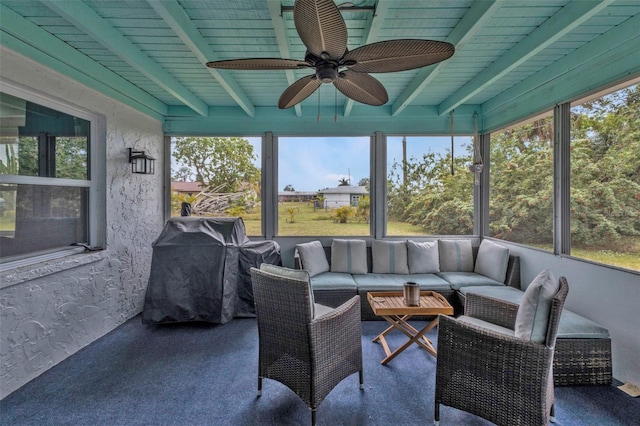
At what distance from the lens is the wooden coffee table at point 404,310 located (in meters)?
2.37

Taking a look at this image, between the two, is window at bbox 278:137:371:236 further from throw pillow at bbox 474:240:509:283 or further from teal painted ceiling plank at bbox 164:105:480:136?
throw pillow at bbox 474:240:509:283

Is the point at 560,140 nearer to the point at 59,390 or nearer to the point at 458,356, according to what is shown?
the point at 458,356

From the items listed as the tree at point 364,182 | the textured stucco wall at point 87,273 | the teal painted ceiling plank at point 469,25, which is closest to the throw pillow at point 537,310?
the teal painted ceiling plank at point 469,25

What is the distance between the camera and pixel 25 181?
228 centimetres

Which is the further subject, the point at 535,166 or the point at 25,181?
the point at 535,166

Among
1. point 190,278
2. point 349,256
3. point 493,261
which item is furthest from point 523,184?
point 190,278

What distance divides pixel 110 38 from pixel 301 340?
2665 millimetres

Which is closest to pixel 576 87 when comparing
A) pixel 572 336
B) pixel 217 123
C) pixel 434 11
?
pixel 434 11

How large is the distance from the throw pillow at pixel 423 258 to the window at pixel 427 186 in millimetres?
405

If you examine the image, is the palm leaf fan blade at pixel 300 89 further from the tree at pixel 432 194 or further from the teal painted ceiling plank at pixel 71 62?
the tree at pixel 432 194

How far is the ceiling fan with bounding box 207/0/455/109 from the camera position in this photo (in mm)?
1347

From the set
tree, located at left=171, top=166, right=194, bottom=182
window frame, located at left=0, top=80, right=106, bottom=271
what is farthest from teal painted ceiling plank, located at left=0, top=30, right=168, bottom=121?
tree, located at left=171, top=166, right=194, bottom=182

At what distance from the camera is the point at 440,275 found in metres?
3.63

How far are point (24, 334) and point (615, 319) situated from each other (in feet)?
15.2
